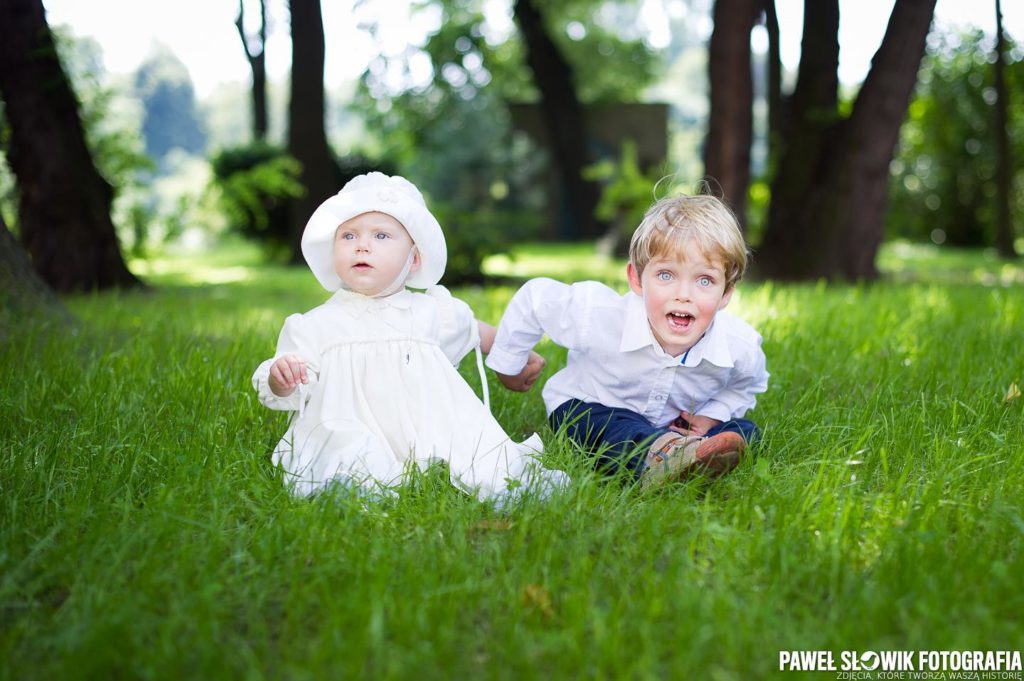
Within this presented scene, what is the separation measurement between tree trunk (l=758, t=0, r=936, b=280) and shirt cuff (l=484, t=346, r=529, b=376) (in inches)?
222

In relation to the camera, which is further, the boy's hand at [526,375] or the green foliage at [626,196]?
the green foliage at [626,196]

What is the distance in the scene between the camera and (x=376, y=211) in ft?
9.16

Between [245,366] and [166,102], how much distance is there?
73.4m

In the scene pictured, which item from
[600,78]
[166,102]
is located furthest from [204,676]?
[166,102]

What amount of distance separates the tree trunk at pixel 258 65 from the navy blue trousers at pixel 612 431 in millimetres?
16712

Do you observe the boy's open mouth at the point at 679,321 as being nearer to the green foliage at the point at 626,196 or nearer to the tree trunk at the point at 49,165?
the tree trunk at the point at 49,165

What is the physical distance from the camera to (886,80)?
24.1ft

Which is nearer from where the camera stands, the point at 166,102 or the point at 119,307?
the point at 119,307

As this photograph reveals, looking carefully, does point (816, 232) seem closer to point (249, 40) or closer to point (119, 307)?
point (119, 307)

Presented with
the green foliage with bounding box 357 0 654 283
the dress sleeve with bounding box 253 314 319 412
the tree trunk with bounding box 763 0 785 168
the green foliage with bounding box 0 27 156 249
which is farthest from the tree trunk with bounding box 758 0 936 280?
the green foliage with bounding box 357 0 654 283

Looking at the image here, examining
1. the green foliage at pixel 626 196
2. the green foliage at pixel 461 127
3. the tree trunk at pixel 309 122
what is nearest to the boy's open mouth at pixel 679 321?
the green foliage at pixel 626 196

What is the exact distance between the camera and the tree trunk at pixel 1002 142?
41.4 ft

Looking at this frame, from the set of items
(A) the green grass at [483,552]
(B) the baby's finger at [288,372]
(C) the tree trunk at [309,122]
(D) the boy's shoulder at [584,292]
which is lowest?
(A) the green grass at [483,552]

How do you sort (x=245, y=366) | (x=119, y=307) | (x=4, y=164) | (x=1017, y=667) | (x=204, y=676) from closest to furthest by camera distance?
1. (x=204, y=676)
2. (x=1017, y=667)
3. (x=245, y=366)
4. (x=119, y=307)
5. (x=4, y=164)
